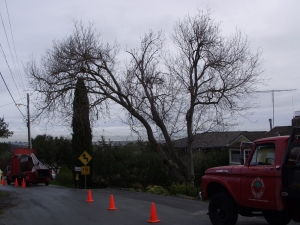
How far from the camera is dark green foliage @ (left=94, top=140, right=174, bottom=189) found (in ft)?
97.7

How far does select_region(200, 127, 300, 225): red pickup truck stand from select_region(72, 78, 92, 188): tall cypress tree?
14.8 meters

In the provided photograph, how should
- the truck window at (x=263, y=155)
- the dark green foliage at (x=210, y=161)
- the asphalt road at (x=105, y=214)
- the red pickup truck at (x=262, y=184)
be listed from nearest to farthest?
the red pickup truck at (x=262, y=184), the truck window at (x=263, y=155), the asphalt road at (x=105, y=214), the dark green foliage at (x=210, y=161)

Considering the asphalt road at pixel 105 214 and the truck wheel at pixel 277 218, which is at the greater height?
the truck wheel at pixel 277 218

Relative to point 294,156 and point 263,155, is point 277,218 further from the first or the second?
point 294,156

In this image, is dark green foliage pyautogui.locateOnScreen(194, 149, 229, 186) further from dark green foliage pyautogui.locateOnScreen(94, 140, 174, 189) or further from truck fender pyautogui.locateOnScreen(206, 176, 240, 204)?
truck fender pyautogui.locateOnScreen(206, 176, 240, 204)

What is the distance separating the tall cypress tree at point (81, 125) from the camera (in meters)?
24.3

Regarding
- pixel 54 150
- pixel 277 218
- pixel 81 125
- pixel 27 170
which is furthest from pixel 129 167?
pixel 54 150

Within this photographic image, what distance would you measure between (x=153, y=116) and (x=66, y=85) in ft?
19.6

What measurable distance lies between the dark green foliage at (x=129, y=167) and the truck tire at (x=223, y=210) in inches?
764

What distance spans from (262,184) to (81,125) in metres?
19.7

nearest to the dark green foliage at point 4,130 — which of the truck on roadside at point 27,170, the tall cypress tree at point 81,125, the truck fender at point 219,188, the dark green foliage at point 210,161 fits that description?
the truck on roadside at point 27,170

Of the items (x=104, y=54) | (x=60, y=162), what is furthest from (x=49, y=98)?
(x=60, y=162)

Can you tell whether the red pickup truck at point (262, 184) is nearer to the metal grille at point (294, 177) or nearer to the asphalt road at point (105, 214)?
the metal grille at point (294, 177)

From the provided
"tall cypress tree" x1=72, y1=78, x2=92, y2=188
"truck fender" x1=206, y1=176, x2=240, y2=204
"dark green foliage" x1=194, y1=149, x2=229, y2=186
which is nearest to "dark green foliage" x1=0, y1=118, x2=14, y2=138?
"tall cypress tree" x1=72, y1=78, x2=92, y2=188
